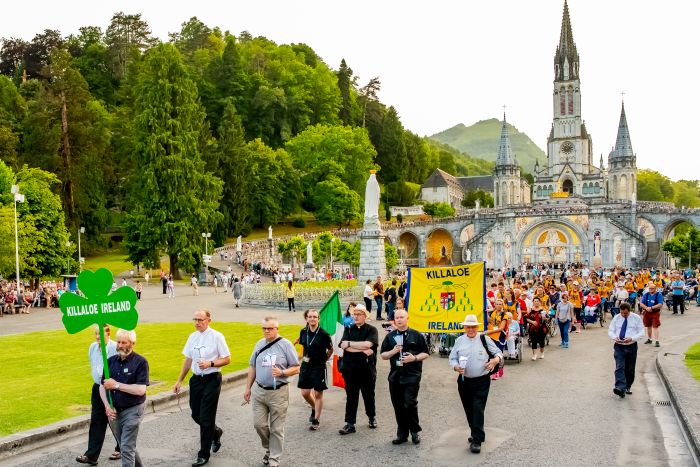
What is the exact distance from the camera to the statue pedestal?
29.3 meters

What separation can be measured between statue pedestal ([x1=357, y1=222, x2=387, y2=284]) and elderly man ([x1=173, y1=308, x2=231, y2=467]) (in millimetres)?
21516

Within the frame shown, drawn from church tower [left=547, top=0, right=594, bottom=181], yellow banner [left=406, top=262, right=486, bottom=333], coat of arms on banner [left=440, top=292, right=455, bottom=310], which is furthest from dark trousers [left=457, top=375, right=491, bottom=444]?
church tower [left=547, top=0, right=594, bottom=181]

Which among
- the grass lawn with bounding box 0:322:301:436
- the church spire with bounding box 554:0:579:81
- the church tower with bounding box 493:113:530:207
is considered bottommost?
the grass lawn with bounding box 0:322:301:436

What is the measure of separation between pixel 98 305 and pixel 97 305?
0.01m

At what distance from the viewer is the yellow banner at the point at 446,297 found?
41.1ft

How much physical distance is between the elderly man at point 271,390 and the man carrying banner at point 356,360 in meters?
1.24

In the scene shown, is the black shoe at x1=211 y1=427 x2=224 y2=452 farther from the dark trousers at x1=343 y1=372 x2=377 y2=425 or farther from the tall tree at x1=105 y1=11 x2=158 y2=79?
the tall tree at x1=105 y1=11 x2=158 y2=79

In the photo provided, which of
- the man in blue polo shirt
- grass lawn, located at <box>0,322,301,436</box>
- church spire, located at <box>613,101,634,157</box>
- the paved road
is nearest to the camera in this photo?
the paved road

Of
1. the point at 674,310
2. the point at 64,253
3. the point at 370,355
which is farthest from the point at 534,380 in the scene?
the point at 64,253

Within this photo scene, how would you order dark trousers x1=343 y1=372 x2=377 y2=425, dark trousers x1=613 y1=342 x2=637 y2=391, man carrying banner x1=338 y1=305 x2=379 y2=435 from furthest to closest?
dark trousers x1=613 y1=342 x2=637 y2=391
dark trousers x1=343 y1=372 x2=377 y2=425
man carrying banner x1=338 y1=305 x2=379 y2=435

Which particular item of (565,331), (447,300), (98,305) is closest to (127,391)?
(98,305)

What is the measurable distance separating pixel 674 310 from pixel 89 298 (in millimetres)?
23658

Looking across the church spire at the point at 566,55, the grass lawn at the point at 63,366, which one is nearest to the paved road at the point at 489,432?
the grass lawn at the point at 63,366

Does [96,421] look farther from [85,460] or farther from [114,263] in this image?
[114,263]
